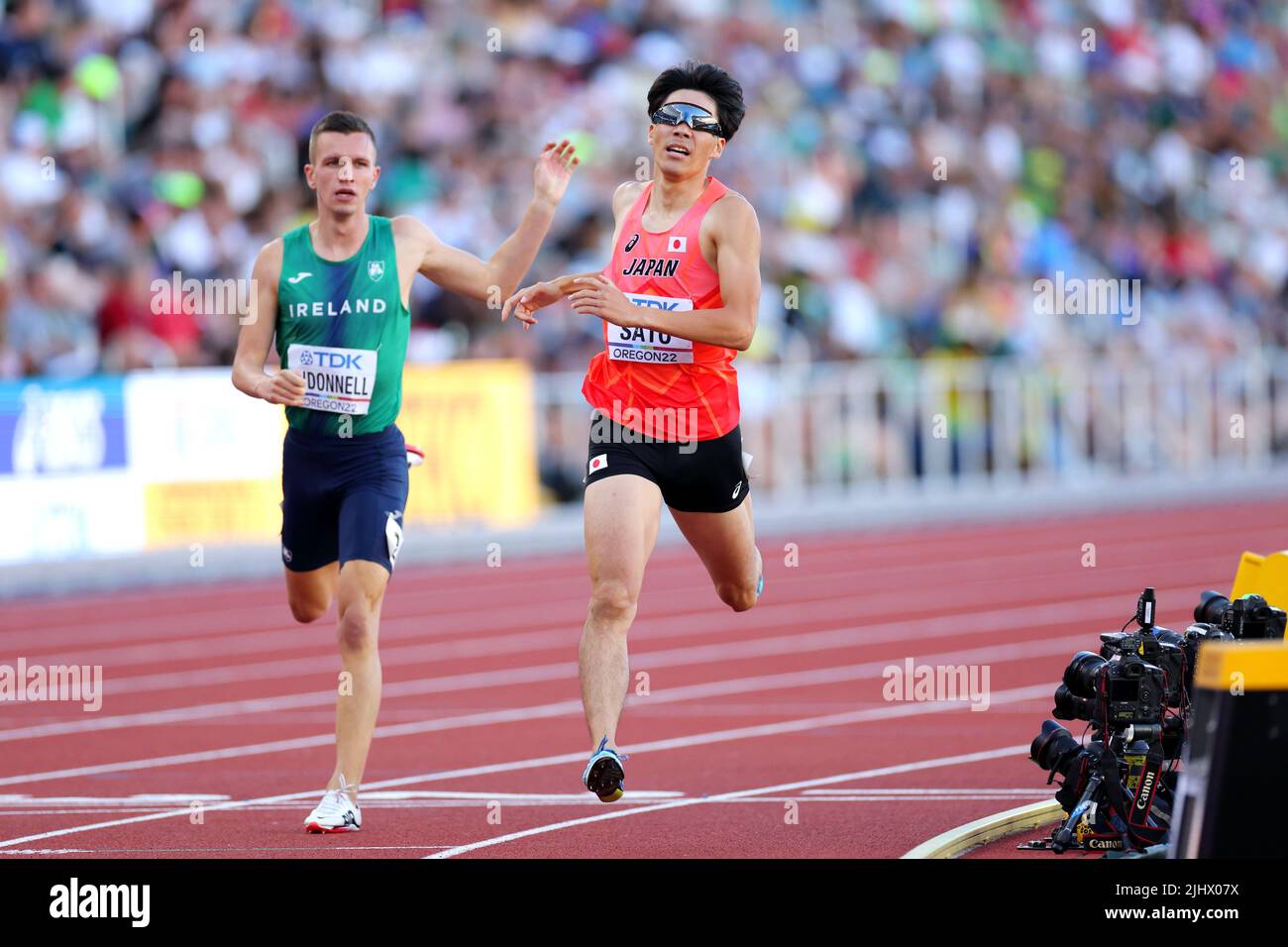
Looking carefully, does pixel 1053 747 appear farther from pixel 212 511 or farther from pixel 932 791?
pixel 212 511

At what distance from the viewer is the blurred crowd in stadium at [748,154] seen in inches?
723

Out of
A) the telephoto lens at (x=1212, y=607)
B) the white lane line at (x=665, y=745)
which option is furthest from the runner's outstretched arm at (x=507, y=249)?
the telephoto lens at (x=1212, y=607)

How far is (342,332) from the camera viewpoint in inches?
309

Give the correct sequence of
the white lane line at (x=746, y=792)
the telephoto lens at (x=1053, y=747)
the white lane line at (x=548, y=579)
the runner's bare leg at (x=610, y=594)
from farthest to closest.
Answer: the white lane line at (x=548, y=579) < the white lane line at (x=746, y=792) < the runner's bare leg at (x=610, y=594) < the telephoto lens at (x=1053, y=747)

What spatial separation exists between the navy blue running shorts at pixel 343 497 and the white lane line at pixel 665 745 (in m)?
1.06

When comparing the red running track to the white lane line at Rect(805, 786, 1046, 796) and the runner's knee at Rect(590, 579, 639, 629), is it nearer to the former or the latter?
the white lane line at Rect(805, 786, 1046, 796)

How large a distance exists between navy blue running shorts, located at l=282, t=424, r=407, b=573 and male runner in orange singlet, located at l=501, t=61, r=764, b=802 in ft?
2.57

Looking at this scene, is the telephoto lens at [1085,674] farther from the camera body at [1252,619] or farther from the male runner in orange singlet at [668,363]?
the male runner in orange singlet at [668,363]

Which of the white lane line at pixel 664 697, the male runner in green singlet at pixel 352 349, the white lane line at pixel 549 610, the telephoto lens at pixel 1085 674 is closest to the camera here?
the telephoto lens at pixel 1085 674

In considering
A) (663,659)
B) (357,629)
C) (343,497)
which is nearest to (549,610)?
(663,659)

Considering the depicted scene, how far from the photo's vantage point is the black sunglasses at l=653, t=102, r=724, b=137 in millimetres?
7508

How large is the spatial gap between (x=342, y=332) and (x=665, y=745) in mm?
3111
